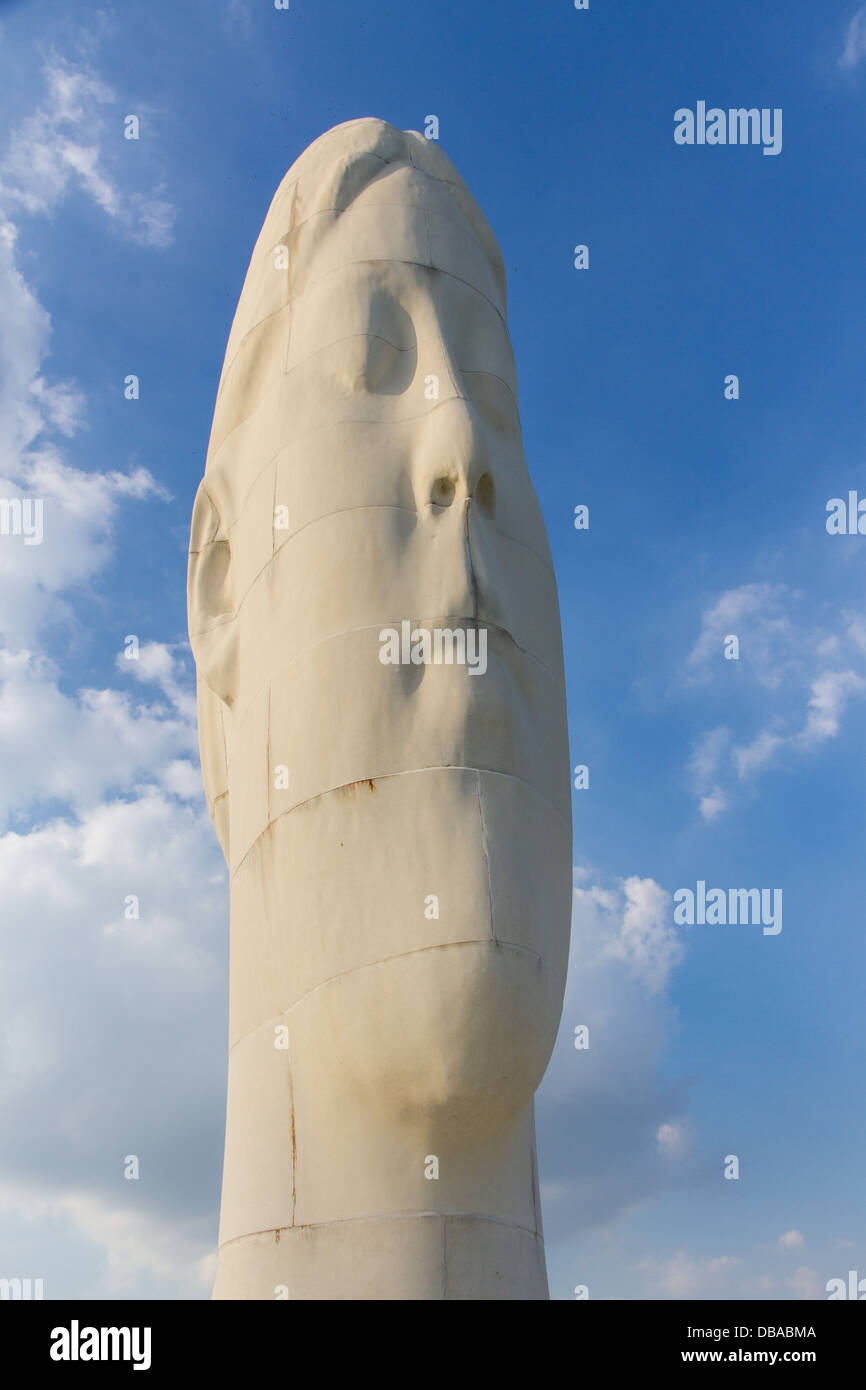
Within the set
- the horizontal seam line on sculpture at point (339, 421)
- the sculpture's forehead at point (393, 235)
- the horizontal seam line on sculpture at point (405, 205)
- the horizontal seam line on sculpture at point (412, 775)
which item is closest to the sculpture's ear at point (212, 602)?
the horizontal seam line on sculpture at point (339, 421)

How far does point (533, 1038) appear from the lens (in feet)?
22.6

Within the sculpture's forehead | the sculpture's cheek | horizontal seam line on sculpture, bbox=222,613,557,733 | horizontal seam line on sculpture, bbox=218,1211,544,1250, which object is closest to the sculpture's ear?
horizontal seam line on sculpture, bbox=222,613,557,733

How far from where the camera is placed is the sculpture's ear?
8570 mm

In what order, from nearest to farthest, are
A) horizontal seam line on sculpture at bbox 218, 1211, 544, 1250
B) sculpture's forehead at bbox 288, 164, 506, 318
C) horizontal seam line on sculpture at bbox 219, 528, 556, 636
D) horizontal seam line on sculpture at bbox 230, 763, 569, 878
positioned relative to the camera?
horizontal seam line on sculpture at bbox 218, 1211, 544, 1250 < horizontal seam line on sculpture at bbox 230, 763, 569, 878 < horizontal seam line on sculpture at bbox 219, 528, 556, 636 < sculpture's forehead at bbox 288, 164, 506, 318

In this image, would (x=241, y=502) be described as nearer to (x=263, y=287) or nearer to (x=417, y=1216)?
(x=263, y=287)

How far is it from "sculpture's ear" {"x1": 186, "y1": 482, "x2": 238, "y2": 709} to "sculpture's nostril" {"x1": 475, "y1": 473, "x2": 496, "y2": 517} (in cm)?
177

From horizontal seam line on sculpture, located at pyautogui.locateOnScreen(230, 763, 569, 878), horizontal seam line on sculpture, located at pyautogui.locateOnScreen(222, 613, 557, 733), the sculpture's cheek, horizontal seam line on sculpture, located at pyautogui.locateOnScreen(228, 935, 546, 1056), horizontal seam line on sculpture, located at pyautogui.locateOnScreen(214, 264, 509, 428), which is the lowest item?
the sculpture's cheek

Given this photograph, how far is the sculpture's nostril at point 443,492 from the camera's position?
792 centimetres

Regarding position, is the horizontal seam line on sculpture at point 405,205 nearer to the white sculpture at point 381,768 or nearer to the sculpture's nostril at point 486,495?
the white sculpture at point 381,768

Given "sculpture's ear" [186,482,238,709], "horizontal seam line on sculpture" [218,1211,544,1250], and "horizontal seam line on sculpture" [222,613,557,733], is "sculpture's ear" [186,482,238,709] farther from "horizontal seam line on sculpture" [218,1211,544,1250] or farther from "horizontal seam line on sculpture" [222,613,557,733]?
"horizontal seam line on sculpture" [218,1211,544,1250]

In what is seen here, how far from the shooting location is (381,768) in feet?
23.4

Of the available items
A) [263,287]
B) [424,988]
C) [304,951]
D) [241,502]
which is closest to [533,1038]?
[424,988]

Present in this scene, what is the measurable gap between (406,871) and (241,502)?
3.16m

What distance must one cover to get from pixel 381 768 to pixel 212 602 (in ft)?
7.88
